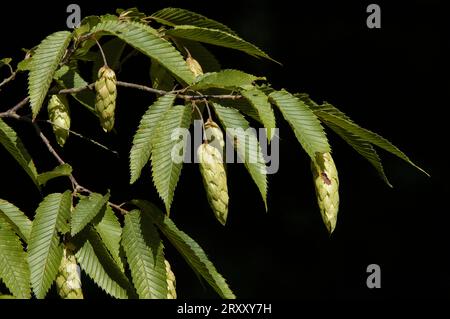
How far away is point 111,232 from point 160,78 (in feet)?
1.09

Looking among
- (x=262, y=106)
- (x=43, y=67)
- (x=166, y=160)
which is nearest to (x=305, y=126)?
(x=262, y=106)

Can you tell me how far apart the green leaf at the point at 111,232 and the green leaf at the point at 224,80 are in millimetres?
272

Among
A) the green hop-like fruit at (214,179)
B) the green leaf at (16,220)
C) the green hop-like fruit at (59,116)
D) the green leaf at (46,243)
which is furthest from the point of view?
the green hop-like fruit at (59,116)

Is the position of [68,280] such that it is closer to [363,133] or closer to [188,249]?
[188,249]

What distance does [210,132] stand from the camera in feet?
4.05

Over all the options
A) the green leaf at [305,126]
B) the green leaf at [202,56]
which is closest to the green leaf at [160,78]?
the green leaf at [202,56]

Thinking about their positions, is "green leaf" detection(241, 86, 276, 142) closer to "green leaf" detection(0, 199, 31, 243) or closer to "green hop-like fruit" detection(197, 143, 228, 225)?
"green hop-like fruit" detection(197, 143, 228, 225)

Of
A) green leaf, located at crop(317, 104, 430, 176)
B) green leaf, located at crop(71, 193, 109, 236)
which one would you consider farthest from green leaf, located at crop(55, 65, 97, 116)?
green leaf, located at crop(317, 104, 430, 176)

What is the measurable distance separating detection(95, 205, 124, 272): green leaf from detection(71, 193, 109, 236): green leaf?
2 centimetres

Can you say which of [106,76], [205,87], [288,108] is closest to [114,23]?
[106,76]

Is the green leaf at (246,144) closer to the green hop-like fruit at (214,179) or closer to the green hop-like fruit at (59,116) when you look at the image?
the green hop-like fruit at (214,179)

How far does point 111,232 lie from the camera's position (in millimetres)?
1362

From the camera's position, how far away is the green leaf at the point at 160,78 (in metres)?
1.55

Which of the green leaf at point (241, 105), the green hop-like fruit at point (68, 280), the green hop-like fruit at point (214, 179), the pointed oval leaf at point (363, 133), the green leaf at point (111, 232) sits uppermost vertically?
the green leaf at point (241, 105)
